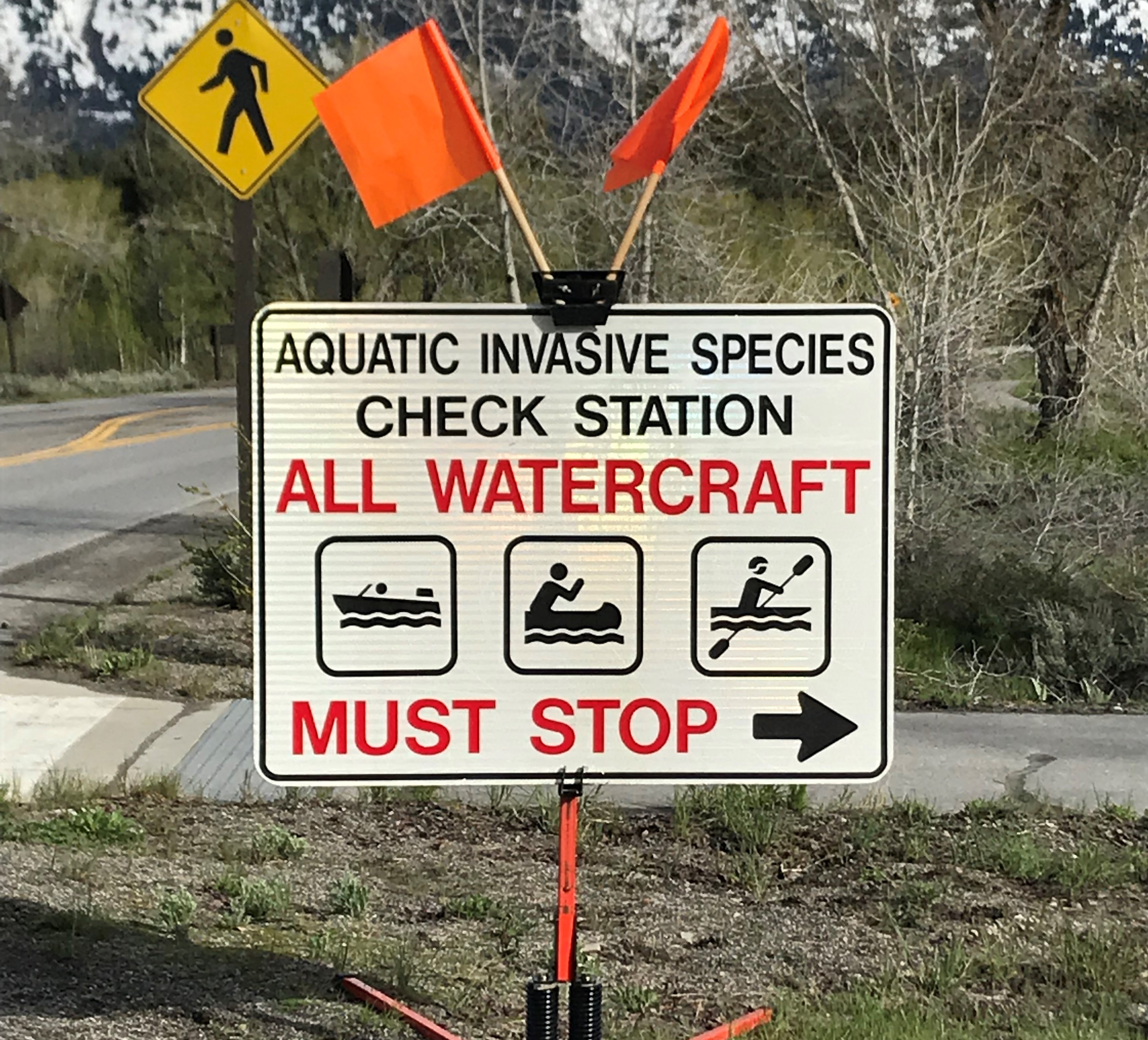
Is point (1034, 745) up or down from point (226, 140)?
down

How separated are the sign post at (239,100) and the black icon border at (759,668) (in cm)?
510

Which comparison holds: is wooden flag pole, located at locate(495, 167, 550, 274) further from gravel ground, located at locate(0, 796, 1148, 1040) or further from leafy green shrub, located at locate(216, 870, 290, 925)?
leafy green shrub, located at locate(216, 870, 290, 925)

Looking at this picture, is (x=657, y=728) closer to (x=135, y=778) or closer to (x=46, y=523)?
Answer: (x=135, y=778)

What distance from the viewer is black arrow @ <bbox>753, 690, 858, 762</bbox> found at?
2.75m

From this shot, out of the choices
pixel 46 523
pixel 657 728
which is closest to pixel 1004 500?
pixel 657 728

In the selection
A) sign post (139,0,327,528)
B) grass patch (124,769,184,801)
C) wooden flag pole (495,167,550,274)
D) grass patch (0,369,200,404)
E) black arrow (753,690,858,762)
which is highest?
sign post (139,0,327,528)

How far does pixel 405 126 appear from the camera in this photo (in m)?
2.70

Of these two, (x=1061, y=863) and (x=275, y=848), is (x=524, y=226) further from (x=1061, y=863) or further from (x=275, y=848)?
(x=1061, y=863)

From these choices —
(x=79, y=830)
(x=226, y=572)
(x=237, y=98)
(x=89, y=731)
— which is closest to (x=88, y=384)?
(x=226, y=572)

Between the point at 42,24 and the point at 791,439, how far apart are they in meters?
117

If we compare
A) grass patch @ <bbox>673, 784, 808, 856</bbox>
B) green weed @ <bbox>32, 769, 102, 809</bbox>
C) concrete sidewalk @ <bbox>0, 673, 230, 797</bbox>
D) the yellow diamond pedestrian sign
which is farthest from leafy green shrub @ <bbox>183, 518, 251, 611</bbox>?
grass patch @ <bbox>673, 784, 808, 856</bbox>

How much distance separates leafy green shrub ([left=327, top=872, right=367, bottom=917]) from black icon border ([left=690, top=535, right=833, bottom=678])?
6.21 feet

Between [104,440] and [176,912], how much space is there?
2247 cm

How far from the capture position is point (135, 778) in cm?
569
